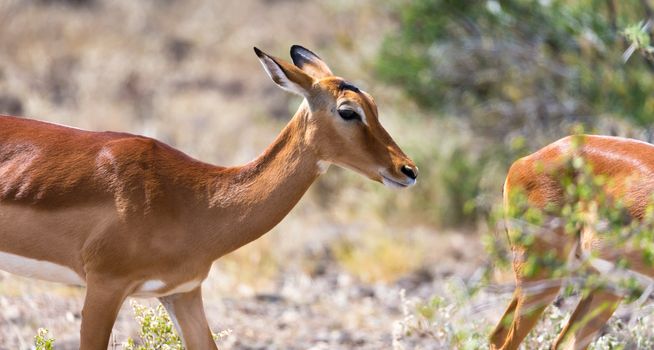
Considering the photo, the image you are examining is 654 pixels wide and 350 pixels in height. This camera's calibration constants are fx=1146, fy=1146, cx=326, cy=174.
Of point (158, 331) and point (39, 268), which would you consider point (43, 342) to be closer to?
point (39, 268)

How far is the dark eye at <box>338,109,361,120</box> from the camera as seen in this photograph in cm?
521

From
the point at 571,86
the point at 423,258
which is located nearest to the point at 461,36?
the point at 571,86

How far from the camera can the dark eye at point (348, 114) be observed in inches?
205

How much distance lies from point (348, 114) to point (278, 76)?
37cm

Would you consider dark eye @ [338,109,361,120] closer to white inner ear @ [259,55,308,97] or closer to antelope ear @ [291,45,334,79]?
white inner ear @ [259,55,308,97]

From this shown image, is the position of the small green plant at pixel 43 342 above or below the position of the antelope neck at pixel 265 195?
below

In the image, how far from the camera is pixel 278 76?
202 inches

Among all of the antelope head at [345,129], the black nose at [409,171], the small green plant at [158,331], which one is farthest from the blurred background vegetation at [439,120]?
the black nose at [409,171]

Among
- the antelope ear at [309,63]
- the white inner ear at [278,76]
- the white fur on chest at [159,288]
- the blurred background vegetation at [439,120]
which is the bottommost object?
the white fur on chest at [159,288]

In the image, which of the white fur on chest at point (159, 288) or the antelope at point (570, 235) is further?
the antelope at point (570, 235)

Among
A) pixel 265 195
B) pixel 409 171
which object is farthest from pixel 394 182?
pixel 265 195

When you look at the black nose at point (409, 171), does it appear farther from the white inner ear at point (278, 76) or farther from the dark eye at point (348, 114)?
the white inner ear at point (278, 76)

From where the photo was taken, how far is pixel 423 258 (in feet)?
37.3

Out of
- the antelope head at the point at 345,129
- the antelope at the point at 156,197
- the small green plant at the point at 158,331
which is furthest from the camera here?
the small green plant at the point at 158,331
